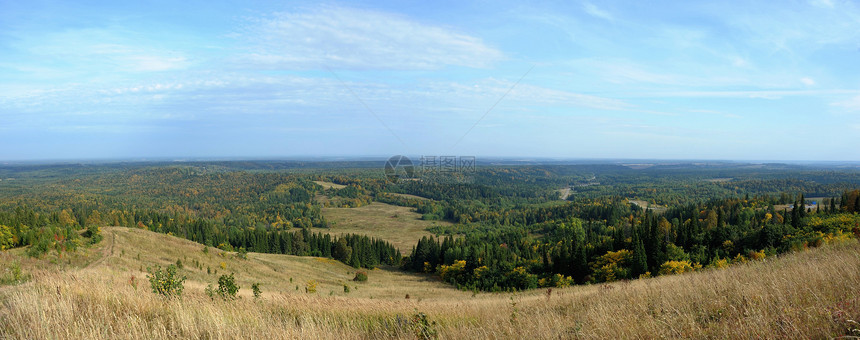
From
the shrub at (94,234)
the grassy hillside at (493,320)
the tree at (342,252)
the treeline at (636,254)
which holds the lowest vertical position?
the tree at (342,252)

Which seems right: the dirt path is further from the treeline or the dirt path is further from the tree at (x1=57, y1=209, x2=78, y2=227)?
the treeline

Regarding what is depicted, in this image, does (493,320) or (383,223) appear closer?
(493,320)

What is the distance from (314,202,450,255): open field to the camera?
142125 millimetres

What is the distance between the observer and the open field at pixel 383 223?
142 meters

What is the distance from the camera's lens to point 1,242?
3447cm

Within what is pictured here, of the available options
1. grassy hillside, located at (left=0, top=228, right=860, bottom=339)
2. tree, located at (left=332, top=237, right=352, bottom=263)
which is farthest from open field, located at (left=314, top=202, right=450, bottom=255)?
grassy hillside, located at (left=0, top=228, right=860, bottom=339)

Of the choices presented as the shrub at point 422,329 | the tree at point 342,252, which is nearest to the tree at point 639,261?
the shrub at point 422,329

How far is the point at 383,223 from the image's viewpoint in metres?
167

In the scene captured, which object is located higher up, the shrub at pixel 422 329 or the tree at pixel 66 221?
the shrub at pixel 422 329

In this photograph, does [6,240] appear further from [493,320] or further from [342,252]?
[342,252]

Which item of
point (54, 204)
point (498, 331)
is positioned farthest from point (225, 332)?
point (54, 204)

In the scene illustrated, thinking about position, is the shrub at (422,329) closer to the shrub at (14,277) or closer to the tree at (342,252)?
the shrub at (14,277)

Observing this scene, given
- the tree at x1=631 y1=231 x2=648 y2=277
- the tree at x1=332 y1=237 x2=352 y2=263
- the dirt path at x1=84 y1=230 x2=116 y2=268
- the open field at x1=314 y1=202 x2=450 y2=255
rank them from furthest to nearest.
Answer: the open field at x1=314 y1=202 x2=450 y2=255, the tree at x1=332 y1=237 x2=352 y2=263, the tree at x1=631 y1=231 x2=648 y2=277, the dirt path at x1=84 y1=230 x2=116 y2=268

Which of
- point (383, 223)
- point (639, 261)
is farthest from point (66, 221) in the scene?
point (639, 261)
